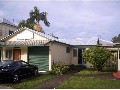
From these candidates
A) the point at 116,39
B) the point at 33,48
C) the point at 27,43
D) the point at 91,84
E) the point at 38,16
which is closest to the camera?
the point at 91,84

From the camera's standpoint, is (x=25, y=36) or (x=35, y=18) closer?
(x=25, y=36)

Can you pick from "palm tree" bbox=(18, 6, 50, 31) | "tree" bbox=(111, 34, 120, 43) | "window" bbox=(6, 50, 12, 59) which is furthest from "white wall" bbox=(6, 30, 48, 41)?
"tree" bbox=(111, 34, 120, 43)

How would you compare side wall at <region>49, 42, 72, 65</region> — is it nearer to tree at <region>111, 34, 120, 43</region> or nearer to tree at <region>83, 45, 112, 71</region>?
tree at <region>83, 45, 112, 71</region>

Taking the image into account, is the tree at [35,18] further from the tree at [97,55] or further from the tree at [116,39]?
the tree at [116,39]

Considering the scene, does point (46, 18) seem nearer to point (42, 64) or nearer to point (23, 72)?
point (42, 64)

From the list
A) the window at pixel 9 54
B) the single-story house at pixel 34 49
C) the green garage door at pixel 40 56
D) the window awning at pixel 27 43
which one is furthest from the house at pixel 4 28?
the green garage door at pixel 40 56

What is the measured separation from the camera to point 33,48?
2302 centimetres

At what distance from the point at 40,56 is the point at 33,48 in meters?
1.14

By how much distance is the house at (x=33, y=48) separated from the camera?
22.2 metres

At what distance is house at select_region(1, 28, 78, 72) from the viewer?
22206mm

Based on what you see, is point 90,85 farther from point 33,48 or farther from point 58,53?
point 58,53

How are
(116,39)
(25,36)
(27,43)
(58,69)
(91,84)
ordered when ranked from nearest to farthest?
(91,84) → (58,69) → (27,43) → (25,36) → (116,39)

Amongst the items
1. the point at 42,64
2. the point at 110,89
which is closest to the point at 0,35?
the point at 42,64

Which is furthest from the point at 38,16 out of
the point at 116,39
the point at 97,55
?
the point at 116,39
